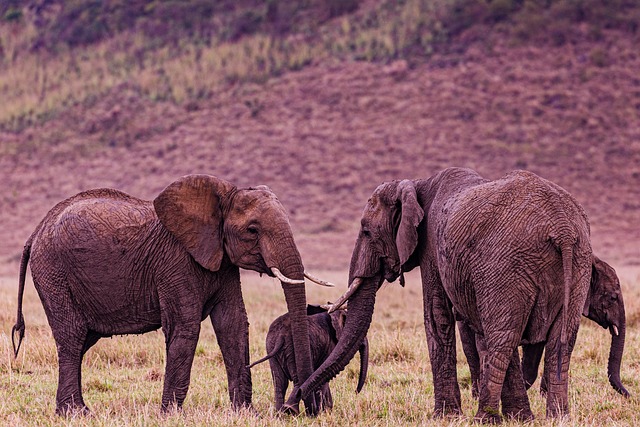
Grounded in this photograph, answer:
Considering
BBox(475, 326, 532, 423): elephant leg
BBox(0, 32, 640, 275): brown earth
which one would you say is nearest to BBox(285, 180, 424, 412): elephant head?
BBox(475, 326, 532, 423): elephant leg

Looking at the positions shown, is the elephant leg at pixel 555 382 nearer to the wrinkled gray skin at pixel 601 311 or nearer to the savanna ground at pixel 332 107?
the wrinkled gray skin at pixel 601 311

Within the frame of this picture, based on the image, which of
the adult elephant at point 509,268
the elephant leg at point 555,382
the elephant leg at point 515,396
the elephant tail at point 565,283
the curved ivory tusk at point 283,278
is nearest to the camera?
the elephant tail at point 565,283

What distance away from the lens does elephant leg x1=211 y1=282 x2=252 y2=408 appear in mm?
8766

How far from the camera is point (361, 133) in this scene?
42.8 metres

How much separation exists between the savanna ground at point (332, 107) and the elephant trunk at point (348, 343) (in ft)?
63.4

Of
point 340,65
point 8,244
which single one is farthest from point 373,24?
point 8,244

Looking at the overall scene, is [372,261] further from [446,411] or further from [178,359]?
[178,359]

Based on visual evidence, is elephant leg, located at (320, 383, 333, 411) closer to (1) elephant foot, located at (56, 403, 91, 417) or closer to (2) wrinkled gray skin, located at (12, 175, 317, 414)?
(2) wrinkled gray skin, located at (12, 175, 317, 414)

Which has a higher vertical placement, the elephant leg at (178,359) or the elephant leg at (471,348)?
the elephant leg at (178,359)

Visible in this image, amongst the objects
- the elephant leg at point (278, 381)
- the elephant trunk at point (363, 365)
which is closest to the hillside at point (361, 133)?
the elephant trunk at point (363, 365)

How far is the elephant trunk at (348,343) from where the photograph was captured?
8.44 meters

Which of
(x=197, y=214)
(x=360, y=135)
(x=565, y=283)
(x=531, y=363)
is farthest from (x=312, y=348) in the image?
(x=360, y=135)

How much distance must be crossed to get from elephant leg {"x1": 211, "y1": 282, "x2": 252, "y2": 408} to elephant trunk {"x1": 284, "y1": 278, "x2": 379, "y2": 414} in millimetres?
401

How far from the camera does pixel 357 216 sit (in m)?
36.8
